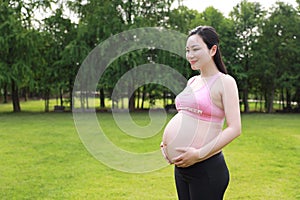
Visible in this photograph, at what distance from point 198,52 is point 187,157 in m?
0.53

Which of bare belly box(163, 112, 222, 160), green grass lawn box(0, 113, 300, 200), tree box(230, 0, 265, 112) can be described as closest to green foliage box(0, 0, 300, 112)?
tree box(230, 0, 265, 112)

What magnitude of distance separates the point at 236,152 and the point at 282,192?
8.83ft

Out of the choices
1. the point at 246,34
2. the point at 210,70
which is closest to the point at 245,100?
the point at 246,34

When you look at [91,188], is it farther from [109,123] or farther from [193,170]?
[109,123]

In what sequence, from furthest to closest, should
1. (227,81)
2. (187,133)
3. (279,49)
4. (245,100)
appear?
(245,100) < (279,49) < (187,133) < (227,81)

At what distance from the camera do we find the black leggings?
1.83 m

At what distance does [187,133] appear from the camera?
186 centimetres

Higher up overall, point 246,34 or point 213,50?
point 246,34

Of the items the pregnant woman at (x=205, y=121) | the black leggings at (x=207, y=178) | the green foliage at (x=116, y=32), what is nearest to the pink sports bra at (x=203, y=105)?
the pregnant woman at (x=205, y=121)

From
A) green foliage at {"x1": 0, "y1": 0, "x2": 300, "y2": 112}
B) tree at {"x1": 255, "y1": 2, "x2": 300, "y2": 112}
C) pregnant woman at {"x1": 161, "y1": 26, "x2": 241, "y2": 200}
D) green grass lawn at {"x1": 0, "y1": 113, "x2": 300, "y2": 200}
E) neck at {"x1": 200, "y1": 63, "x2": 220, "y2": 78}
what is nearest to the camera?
pregnant woman at {"x1": 161, "y1": 26, "x2": 241, "y2": 200}

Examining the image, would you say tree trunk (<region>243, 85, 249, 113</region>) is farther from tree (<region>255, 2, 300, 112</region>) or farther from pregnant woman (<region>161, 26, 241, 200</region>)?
pregnant woman (<region>161, 26, 241, 200</region>)

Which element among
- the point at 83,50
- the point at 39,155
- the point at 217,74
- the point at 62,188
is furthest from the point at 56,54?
the point at 217,74

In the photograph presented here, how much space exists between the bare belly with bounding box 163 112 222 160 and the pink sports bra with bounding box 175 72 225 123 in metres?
0.03

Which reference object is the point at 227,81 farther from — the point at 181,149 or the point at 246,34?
the point at 246,34
